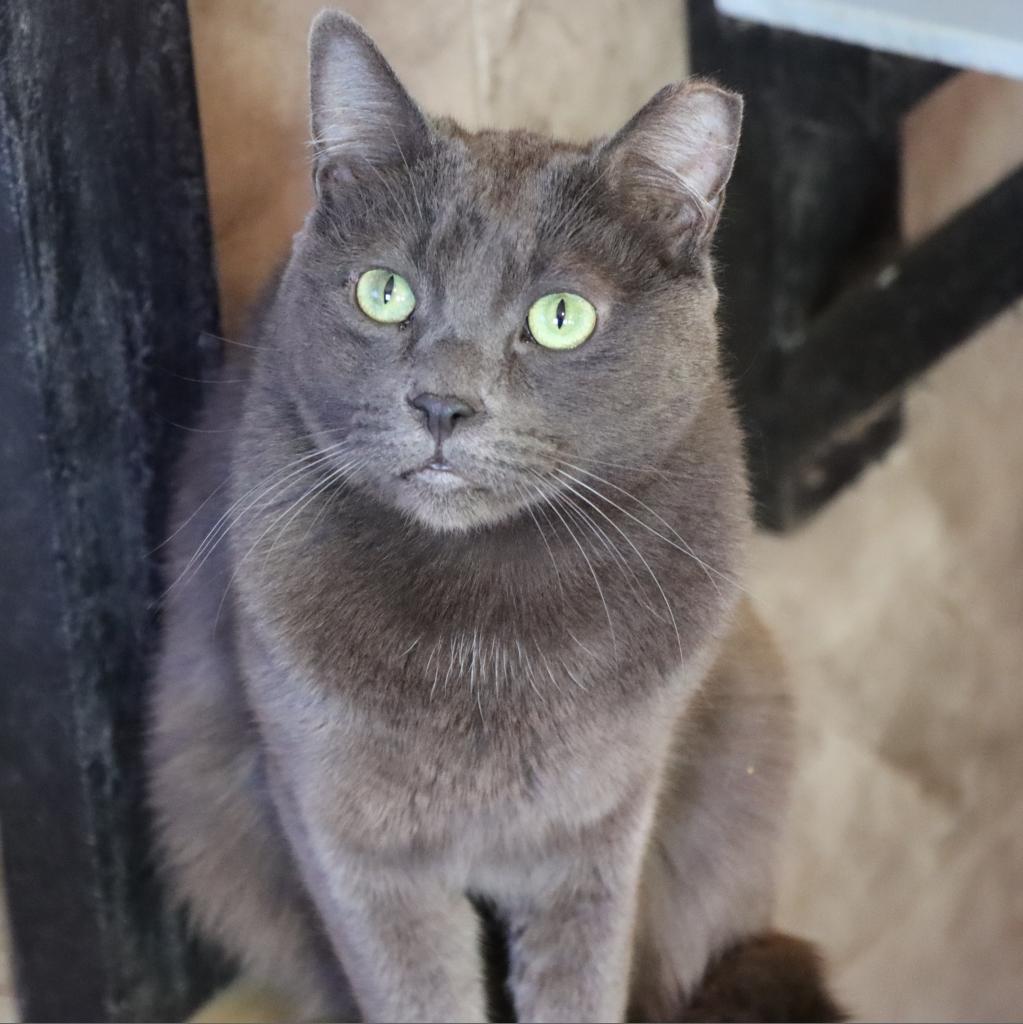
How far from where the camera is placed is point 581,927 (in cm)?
119

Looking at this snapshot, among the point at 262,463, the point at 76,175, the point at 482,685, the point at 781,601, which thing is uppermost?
the point at 76,175

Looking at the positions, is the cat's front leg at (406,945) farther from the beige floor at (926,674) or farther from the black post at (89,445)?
the beige floor at (926,674)

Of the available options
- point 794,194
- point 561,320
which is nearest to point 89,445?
point 561,320

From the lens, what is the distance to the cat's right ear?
3.28 ft

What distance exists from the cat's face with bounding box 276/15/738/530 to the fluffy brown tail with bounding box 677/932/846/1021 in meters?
0.55

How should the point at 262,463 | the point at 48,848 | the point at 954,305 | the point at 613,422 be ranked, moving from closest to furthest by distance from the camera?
1. the point at 613,422
2. the point at 262,463
3. the point at 48,848
4. the point at 954,305

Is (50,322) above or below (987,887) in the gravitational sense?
above

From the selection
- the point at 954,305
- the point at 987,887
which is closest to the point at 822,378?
the point at 954,305

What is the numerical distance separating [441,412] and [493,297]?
3.9 inches

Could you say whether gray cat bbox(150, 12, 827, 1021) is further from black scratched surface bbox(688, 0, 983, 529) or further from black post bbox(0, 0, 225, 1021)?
black scratched surface bbox(688, 0, 983, 529)

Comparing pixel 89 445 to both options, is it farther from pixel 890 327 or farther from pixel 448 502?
pixel 890 327

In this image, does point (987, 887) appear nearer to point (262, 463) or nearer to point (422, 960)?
point (422, 960)

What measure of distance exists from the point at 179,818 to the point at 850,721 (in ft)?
3.67

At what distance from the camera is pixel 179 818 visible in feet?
4.28
